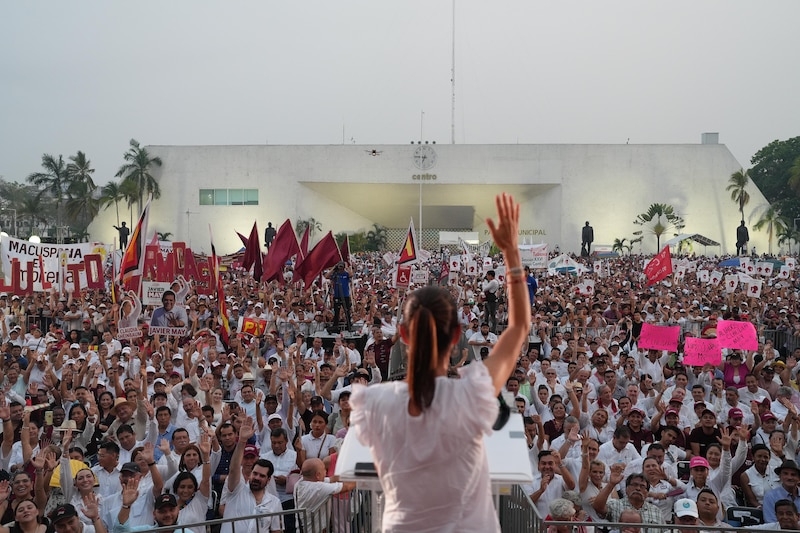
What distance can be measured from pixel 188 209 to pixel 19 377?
143ft

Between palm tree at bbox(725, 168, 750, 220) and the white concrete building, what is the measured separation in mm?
486

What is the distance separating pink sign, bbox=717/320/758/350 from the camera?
978cm

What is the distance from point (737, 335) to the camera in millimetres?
9883

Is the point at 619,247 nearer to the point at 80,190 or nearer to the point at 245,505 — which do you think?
the point at 80,190

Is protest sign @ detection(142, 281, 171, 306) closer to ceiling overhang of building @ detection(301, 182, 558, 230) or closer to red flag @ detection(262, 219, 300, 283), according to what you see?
red flag @ detection(262, 219, 300, 283)

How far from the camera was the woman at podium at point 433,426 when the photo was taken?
1965mm

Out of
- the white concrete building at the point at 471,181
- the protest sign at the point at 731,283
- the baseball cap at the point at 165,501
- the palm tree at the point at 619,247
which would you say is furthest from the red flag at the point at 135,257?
the palm tree at the point at 619,247

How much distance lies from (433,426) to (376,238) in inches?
2104

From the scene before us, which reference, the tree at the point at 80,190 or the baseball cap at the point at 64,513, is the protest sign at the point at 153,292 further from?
the tree at the point at 80,190

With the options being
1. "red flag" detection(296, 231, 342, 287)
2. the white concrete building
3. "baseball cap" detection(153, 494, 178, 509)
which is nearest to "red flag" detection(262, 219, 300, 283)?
"red flag" detection(296, 231, 342, 287)

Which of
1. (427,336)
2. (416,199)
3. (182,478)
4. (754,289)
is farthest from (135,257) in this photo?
(416,199)

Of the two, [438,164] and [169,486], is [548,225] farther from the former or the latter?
[169,486]

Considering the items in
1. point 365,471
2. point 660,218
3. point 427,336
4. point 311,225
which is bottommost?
point 365,471

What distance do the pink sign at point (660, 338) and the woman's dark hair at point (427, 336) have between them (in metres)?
8.80
